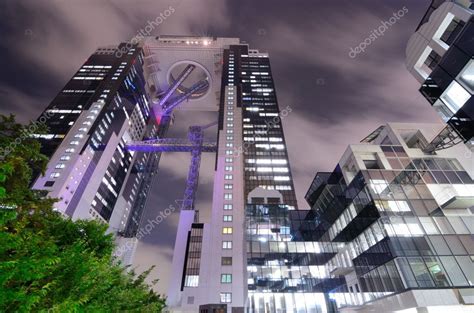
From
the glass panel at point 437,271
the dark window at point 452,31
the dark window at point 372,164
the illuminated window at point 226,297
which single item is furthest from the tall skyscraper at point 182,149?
the dark window at point 452,31

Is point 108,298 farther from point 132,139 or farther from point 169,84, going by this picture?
point 169,84

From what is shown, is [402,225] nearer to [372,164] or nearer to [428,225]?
[428,225]

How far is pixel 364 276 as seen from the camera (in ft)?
80.6

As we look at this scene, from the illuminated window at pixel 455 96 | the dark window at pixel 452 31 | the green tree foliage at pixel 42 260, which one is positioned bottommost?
the green tree foliage at pixel 42 260

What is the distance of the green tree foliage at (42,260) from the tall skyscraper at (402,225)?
22319mm

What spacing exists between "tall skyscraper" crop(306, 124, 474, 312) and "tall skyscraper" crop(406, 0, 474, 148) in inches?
337

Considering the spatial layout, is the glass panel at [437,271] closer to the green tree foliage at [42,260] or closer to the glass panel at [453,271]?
the glass panel at [453,271]

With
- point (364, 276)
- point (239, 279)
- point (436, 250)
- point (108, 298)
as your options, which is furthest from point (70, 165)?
point (436, 250)

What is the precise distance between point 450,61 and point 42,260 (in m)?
24.6

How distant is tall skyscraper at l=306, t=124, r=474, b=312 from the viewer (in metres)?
19.1

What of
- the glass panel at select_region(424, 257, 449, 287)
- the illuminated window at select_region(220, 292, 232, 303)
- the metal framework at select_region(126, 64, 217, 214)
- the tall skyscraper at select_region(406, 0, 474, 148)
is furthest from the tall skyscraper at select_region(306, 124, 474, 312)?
the metal framework at select_region(126, 64, 217, 214)

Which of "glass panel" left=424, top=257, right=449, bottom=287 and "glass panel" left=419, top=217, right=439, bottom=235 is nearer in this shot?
"glass panel" left=424, top=257, right=449, bottom=287

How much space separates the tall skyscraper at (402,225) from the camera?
62.6 feet

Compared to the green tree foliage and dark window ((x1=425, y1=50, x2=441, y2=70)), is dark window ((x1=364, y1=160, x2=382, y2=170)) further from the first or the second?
the green tree foliage
